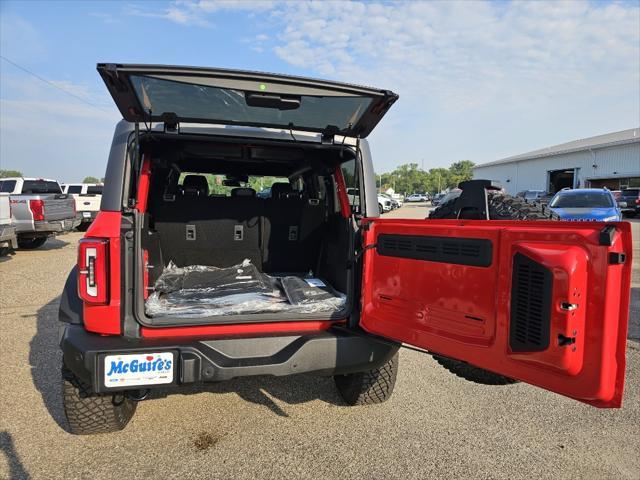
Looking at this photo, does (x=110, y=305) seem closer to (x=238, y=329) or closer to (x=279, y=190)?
(x=238, y=329)

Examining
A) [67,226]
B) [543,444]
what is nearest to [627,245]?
[543,444]

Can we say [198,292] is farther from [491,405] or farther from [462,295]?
[491,405]

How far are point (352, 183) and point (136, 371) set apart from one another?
1.81 metres

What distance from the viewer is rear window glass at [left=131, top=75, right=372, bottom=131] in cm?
227

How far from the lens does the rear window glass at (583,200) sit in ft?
38.3

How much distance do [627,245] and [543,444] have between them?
5.40ft

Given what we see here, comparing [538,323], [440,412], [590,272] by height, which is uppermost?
[590,272]

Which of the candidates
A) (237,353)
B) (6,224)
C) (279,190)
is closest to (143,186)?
(237,353)

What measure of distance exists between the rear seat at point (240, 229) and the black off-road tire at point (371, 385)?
131cm

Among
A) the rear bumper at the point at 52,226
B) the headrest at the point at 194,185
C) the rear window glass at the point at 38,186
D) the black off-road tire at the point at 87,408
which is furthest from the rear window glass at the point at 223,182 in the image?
the rear window glass at the point at 38,186

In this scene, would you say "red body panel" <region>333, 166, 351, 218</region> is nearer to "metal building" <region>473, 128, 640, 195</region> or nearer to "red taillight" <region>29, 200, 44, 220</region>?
"red taillight" <region>29, 200, 44, 220</region>

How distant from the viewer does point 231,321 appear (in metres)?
2.58

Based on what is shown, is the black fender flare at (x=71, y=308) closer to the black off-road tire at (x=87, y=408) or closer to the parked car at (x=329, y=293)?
the parked car at (x=329, y=293)

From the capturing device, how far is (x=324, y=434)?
2.80 meters
